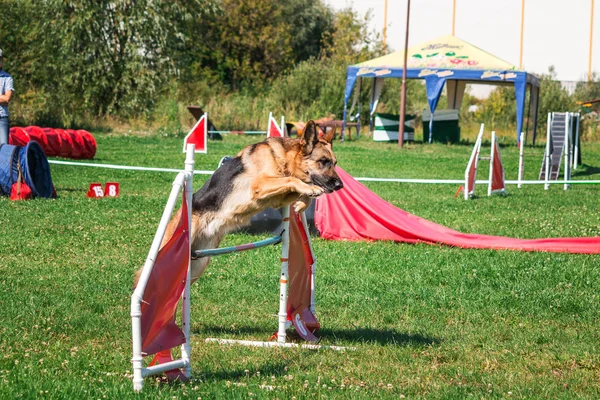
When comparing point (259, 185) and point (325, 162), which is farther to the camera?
point (325, 162)

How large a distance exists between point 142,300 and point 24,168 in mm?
8769

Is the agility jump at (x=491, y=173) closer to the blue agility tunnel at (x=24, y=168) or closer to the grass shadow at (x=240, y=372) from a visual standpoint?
the blue agility tunnel at (x=24, y=168)

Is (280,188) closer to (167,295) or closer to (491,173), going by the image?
(167,295)

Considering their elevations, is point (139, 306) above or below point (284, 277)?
above

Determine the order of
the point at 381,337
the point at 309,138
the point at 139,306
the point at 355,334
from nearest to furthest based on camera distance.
Result: 1. the point at 139,306
2. the point at 309,138
3. the point at 381,337
4. the point at 355,334

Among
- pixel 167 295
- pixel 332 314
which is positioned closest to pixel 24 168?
pixel 332 314

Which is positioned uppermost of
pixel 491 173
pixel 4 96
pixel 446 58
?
pixel 446 58

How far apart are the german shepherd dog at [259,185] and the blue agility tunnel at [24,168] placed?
740 centimetres

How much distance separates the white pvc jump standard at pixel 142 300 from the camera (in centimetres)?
404

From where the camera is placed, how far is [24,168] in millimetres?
12125

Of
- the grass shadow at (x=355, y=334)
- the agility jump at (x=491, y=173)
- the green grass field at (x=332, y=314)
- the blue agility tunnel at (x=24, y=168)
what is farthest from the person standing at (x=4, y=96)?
the grass shadow at (x=355, y=334)

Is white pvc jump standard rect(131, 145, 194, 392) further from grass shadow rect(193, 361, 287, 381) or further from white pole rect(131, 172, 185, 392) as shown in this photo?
grass shadow rect(193, 361, 287, 381)

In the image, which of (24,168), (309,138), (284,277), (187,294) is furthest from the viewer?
(24,168)

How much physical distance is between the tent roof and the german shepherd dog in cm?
2551
